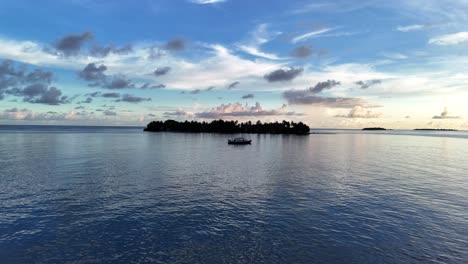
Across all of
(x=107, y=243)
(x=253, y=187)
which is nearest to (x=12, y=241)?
(x=107, y=243)

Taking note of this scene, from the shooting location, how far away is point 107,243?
27.2 meters

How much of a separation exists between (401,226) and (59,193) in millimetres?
47674

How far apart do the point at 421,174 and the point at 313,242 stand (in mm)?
55553

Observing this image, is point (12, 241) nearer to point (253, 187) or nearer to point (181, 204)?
point (181, 204)

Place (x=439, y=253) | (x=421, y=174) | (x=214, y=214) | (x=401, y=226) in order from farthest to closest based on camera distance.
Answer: (x=421, y=174)
(x=214, y=214)
(x=401, y=226)
(x=439, y=253)

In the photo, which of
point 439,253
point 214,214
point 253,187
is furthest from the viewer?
point 253,187

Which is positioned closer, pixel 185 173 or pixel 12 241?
pixel 12 241

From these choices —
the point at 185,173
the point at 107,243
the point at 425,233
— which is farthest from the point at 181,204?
the point at 425,233

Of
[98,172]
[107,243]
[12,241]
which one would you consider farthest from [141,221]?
[98,172]

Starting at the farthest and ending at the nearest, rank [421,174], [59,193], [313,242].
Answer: [421,174] < [59,193] < [313,242]

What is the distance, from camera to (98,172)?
63.0 m

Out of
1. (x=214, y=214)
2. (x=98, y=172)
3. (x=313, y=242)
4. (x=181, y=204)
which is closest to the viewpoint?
(x=313, y=242)

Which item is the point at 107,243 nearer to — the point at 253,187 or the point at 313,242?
the point at 313,242

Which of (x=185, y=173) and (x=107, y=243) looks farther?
(x=185, y=173)
